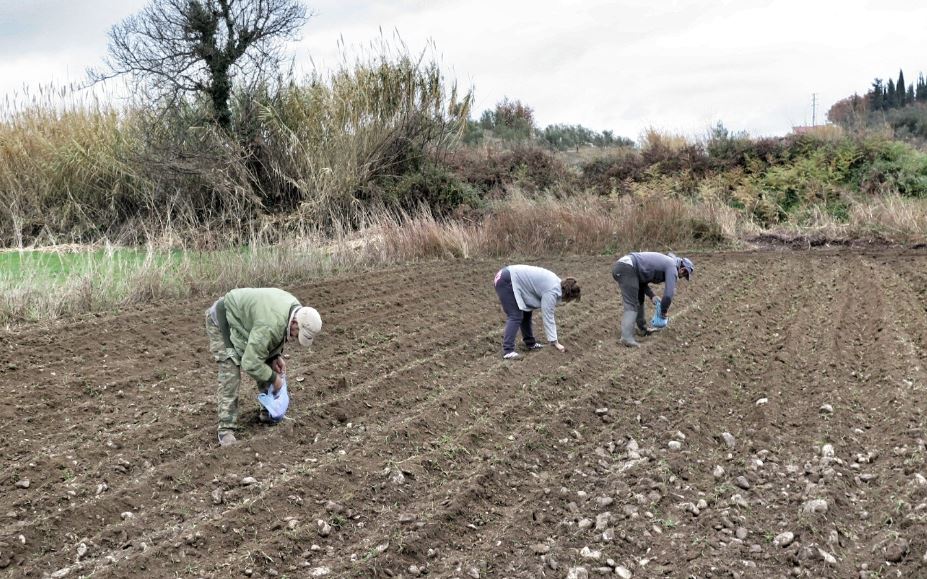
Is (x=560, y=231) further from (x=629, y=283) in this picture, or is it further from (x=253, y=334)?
(x=253, y=334)

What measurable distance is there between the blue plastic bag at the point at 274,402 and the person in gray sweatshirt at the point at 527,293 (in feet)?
8.85

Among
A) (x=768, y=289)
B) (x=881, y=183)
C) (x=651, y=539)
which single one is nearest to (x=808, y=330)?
(x=768, y=289)

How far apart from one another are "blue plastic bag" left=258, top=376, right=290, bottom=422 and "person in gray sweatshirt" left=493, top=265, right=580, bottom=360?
2696 millimetres

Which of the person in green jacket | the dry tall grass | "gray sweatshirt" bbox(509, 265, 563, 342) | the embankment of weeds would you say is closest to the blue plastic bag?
the person in green jacket

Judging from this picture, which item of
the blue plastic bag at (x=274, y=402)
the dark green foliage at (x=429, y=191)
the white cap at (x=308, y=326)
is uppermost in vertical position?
the dark green foliage at (x=429, y=191)

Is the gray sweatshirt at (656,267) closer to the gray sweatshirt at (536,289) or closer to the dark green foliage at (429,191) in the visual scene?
the gray sweatshirt at (536,289)

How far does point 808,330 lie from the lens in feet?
35.8

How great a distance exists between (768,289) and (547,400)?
710 centimetres

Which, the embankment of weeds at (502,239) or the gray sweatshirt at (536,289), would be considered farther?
the embankment of weeds at (502,239)

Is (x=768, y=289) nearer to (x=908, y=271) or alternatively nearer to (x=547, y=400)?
(x=908, y=271)

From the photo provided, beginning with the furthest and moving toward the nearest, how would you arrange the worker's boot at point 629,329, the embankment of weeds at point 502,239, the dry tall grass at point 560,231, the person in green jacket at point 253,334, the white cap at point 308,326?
1. the dry tall grass at point 560,231
2. the embankment of weeds at point 502,239
3. the worker's boot at point 629,329
4. the person in green jacket at point 253,334
5. the white cap at point 308,326

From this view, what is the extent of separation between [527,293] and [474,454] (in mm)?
2758

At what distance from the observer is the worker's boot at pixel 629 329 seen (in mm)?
10000

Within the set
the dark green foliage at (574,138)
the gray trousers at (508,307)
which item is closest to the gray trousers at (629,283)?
the gray trousers at (508,307)
